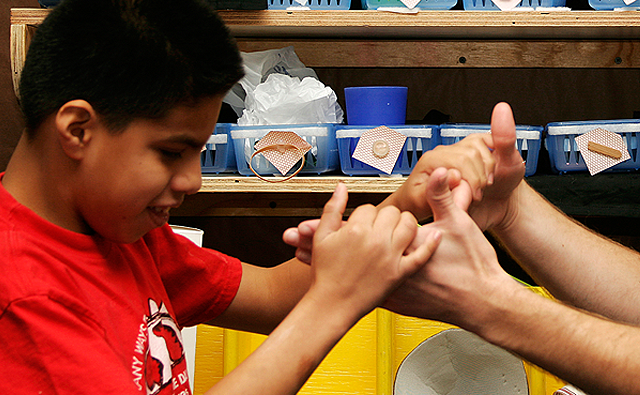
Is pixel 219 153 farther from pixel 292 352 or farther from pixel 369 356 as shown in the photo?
pixel 292 352

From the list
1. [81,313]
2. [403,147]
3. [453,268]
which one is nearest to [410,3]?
[403,147]

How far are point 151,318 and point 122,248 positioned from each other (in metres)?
0.11

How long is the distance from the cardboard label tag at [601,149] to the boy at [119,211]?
2.98ft

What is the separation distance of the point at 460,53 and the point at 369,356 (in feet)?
3.37

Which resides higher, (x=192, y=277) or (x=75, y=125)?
(x=75, y=125)

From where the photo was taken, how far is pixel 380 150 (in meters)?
1.38

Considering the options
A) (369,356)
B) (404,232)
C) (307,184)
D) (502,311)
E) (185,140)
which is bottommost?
(369,356)

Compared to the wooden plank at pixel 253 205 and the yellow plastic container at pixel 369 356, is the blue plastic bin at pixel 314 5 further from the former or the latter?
the yellow plastic container at pixel 369 356

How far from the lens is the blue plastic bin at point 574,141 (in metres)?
1.37

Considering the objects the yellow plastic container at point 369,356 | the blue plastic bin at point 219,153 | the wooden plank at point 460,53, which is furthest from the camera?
the wooden plank at point 460,53

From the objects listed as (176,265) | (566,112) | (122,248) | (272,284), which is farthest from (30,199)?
(566,112)

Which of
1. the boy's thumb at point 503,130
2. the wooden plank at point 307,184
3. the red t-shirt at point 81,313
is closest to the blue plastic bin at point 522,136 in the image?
the wooden plank at point 307,184

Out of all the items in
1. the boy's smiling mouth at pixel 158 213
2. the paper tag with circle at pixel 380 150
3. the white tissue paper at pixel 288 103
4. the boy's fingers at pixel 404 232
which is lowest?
the paper tag with circle at pixel 380 150

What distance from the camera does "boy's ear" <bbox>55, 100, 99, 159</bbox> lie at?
59 cm
